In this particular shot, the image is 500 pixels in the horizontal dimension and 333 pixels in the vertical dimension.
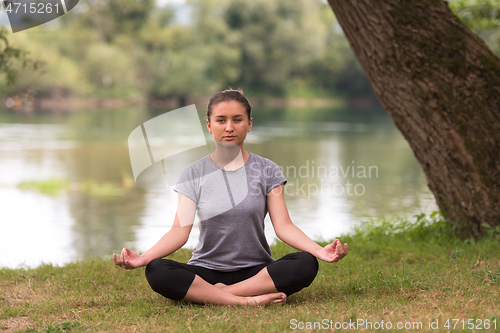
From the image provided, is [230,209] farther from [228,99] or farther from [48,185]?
[48,185]

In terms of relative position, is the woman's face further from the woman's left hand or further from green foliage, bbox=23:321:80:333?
green foliage, bbox=23:321:80:333

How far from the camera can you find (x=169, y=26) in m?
Answer: 53.9

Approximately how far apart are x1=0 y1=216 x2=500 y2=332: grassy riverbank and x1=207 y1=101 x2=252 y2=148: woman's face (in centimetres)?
103

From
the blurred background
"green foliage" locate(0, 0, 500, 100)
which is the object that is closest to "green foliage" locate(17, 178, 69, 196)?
the blurred background

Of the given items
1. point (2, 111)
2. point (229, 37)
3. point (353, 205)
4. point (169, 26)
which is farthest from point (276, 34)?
point (353, 205)

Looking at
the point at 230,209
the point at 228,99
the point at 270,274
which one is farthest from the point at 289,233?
the point at 228,99

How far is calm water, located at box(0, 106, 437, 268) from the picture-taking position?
7.34 metres

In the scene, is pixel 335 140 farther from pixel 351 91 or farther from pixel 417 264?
pixel 351 91

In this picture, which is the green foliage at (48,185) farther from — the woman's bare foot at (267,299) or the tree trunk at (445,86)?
the woman's bare foot at (267,299)

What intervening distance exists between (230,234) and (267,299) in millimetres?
448

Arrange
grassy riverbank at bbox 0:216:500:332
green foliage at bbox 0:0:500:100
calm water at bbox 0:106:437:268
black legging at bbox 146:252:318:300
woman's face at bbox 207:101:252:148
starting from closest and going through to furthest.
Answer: grassy riverbank at bbox 0:216:500:332 → black legging at bbox 146:252:318:300 → woman's face at bbox 207:101:252:148 → calm water at bbox 0:106:437:268 → green foliage at bbox 0:0:500:100

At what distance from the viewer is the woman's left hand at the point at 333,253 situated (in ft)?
9.76

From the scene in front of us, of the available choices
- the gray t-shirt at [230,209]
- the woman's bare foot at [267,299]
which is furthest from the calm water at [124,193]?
the woman's bare foot at [267,299]

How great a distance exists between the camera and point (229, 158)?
343 cm
